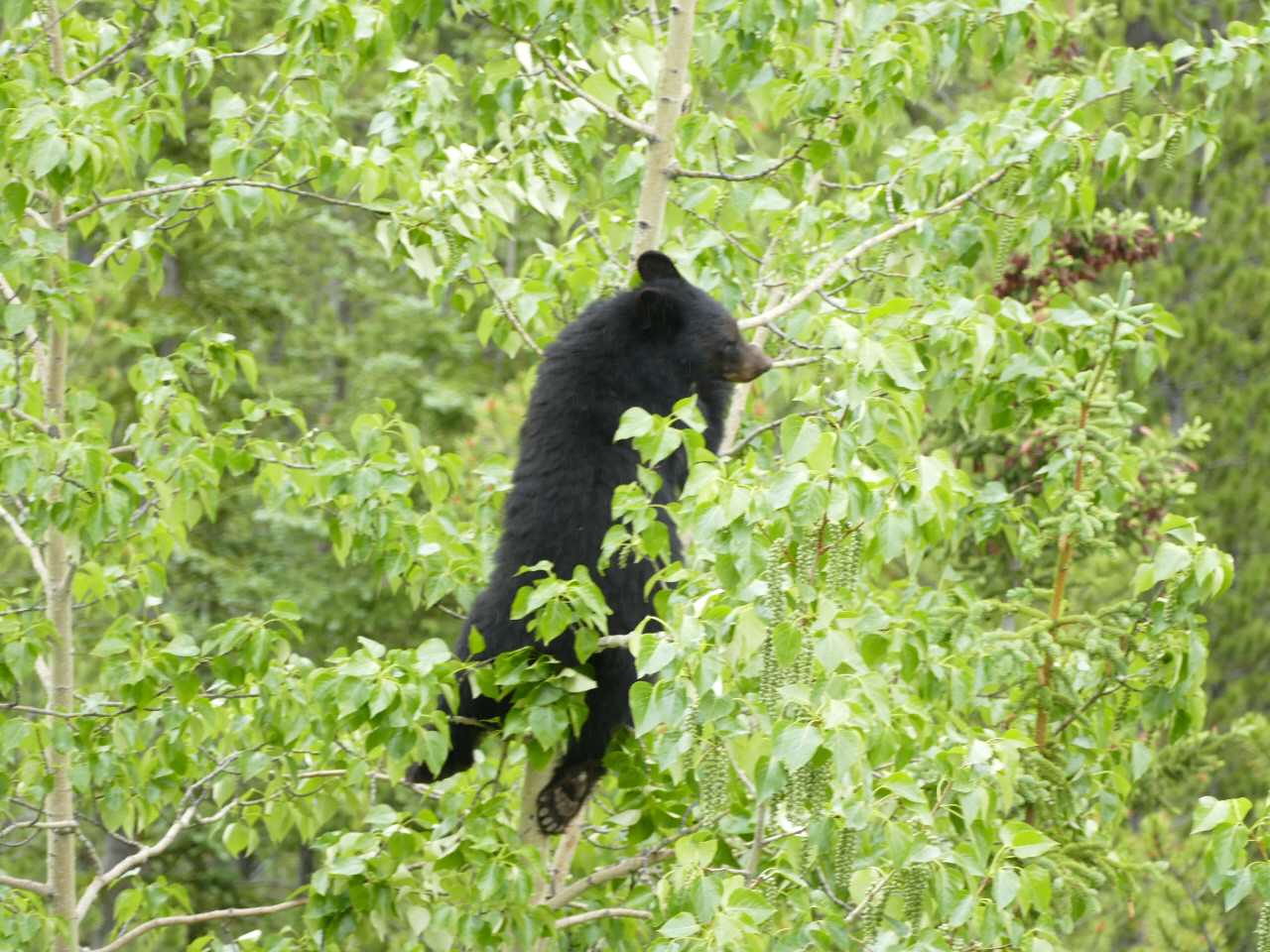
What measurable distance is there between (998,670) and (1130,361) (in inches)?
350

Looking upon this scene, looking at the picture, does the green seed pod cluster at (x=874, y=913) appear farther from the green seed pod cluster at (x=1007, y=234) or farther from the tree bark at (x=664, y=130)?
the tree bark at (x=664, y=130)

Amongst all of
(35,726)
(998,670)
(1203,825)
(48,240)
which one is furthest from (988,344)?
(35,726)

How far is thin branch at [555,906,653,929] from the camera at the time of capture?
383cm

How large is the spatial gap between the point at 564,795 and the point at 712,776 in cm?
123

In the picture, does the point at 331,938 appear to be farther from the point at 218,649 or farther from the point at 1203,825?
the point at 1203,825

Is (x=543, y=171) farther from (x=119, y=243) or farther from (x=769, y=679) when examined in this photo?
(x=769, y=679)

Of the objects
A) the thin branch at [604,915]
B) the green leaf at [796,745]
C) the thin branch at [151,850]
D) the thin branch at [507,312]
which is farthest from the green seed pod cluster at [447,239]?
the green leaf at [796,745]

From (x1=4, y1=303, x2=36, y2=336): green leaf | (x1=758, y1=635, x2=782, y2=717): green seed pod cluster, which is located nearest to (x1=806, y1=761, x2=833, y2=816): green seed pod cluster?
(x1=758, y1=635, x2=782, y2=717): green seed pod cluster

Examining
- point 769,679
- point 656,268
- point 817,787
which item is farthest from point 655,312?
point 817,787

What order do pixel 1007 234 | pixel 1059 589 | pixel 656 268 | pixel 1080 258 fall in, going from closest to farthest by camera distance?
pixel 1007 234 → pixel 656 268 → pixel 1059 589 → pixel 1080 258

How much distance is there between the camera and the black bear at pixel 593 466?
3.92 m

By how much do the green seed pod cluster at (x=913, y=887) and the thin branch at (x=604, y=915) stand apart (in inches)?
42.3

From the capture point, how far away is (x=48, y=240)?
3980mm

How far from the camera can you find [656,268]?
14.3 ft
